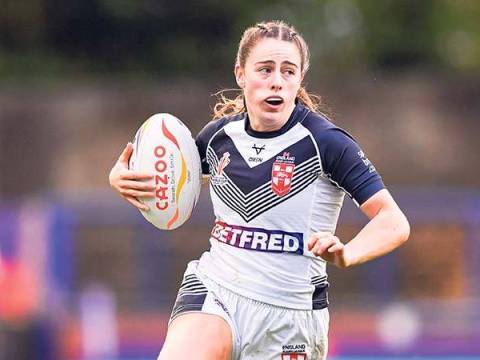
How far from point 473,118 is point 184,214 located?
41.5 ft

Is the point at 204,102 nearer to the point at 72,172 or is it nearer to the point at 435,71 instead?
the point at 72,172

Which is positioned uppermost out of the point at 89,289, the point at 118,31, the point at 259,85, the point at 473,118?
the point at 118,31

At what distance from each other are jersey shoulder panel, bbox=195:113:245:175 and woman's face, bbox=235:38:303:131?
9.5 inches

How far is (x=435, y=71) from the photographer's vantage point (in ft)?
77.3

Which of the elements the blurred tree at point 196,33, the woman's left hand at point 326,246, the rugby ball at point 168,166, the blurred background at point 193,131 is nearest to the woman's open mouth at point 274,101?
the rugby ball at point 168,166

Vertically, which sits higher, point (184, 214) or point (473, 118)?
point (473, 118)

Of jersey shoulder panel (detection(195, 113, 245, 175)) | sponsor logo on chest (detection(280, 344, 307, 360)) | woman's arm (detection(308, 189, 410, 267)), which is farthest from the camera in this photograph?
jersey shoulder panel (detection(195, 113, 245, 175))

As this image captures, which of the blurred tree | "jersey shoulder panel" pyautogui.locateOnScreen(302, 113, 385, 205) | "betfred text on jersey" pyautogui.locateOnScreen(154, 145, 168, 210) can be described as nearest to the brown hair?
"jersey shoulder panel" pyautogui.locateOnScreen(302, 113, 385, 205)

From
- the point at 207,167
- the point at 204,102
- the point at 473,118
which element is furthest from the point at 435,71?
the point at 207,167

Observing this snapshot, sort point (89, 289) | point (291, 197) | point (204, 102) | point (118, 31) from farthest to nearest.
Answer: point (118, 31)
point (204, 102)
point (89, 289)
point (291, 197)

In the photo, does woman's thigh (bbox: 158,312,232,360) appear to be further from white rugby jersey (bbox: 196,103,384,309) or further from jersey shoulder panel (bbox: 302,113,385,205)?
jersey shoulder panel (bbox: 302,113,385,205)

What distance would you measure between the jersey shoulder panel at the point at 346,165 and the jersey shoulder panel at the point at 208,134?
47 cm

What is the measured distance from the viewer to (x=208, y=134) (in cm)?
623

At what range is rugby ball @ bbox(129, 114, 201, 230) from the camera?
6.11 meters
